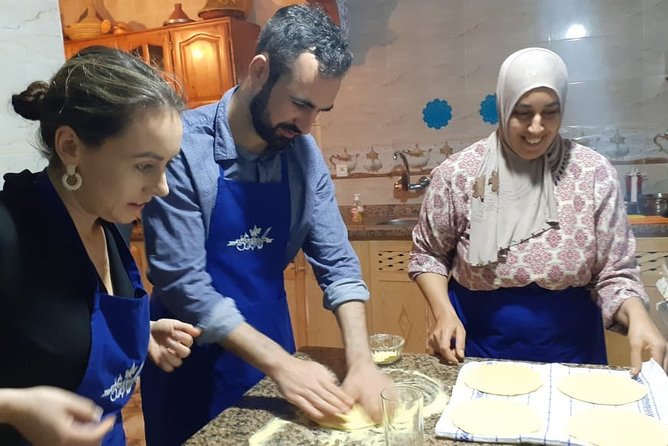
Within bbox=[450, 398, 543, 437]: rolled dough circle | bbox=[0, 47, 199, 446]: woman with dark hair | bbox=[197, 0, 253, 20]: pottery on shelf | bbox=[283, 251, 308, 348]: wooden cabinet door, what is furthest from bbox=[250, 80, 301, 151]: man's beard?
bbox=[197, 0, 253, 20]: pottery on shelf

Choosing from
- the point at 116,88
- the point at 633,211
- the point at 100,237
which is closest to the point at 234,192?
the point at 100,237

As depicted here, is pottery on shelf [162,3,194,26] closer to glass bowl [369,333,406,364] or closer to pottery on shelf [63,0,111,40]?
pottery on shelf [63,0,111,40]

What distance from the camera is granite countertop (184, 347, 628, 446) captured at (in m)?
0.99

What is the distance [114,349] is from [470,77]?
2931 millimetres

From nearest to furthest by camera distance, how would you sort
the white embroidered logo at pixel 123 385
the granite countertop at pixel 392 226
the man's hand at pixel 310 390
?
the white embroidered logo at pixel 123 385 → the man's hand at pixel 310 390 → the granite countertop at pixel 392 226

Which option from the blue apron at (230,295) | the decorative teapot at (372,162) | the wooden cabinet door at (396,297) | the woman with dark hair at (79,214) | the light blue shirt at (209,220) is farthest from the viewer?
the decorative teapot at (372,162)

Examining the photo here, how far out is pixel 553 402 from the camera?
1075 millimetres

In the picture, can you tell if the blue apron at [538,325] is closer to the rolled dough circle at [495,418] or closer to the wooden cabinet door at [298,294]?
the rolled dough circle at [495,418]

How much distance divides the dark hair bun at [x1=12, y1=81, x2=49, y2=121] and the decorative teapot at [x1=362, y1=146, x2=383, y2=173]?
2.81 meters

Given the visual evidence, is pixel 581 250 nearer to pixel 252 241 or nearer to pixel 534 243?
pixel 534 243

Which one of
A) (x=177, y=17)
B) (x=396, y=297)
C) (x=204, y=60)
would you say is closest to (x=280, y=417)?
(x=396, y=297)

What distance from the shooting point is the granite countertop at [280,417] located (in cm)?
99

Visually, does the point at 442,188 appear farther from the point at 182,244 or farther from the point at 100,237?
the point at 100,237

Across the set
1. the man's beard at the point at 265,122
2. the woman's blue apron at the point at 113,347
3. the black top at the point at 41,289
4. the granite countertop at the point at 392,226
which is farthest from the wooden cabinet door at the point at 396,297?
the black top at the point at 41,289
